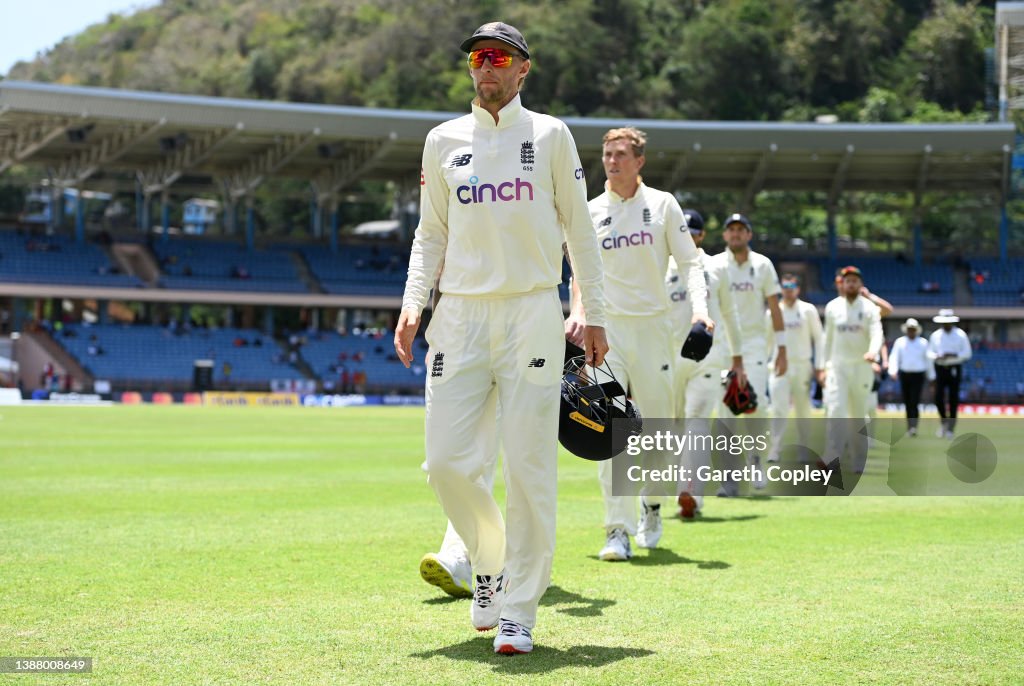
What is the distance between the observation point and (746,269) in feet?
42.7

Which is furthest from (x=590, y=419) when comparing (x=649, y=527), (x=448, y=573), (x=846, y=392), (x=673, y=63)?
(x=673, y=63)

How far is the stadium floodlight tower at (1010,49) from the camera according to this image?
63.0 metres

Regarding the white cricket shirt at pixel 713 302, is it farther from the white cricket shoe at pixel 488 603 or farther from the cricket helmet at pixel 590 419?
the white cricket shoe at pixel 488 603

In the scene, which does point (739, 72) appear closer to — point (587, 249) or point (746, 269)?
point (746, 269)

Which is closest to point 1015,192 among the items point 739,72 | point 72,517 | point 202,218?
point 739,72

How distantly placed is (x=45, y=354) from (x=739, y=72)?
63251 millimetres

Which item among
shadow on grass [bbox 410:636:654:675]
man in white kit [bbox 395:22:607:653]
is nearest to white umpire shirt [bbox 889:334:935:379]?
man in white kit [bbox 395:22:607:653]

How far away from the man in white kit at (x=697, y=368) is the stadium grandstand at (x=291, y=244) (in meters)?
42.7

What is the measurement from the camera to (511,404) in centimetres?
576

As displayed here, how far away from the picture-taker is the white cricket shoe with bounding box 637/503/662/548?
903cm

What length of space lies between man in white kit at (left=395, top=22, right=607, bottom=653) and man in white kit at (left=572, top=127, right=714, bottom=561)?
277 cm

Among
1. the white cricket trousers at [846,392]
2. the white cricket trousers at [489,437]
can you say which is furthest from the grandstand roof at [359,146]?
the white cricket trousers at [489,437]

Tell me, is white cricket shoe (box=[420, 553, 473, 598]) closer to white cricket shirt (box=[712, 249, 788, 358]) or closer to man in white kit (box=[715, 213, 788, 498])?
man in white kit (box=[715, 213, 788, 498])

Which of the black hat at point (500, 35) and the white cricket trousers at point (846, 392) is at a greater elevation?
the black hat at point (500, 35)
